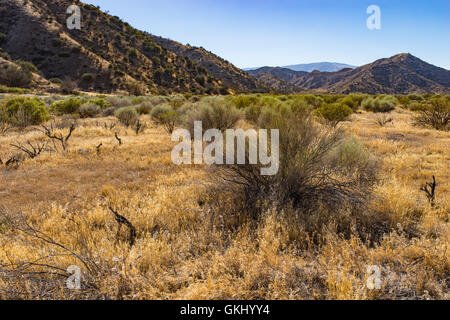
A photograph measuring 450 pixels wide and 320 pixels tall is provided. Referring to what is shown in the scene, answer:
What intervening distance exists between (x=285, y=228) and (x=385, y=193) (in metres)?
2.16

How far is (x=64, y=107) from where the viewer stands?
16.8 m

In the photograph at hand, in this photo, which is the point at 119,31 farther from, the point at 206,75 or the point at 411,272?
the point at 411,272

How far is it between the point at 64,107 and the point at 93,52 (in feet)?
108

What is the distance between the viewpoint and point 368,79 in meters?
87.5

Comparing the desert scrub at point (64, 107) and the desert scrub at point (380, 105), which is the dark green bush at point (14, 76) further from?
the desert scrub at point (380, 105)

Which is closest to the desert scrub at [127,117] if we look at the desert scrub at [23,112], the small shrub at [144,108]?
the desert scrub at [23,112]

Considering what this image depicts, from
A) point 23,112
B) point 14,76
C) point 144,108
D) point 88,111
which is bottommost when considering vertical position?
point 23,112

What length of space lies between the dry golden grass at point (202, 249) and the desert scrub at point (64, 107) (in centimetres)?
1336

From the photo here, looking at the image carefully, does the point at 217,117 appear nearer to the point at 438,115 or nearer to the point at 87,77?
the point at 438,115

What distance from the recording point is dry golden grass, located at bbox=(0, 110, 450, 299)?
224cm

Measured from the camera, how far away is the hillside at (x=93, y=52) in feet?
128

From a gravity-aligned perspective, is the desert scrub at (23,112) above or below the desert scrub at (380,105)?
below

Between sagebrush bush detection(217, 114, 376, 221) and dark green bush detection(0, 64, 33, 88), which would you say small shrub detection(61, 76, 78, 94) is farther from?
sagebrush bush detection(217, 114, 376, 221)

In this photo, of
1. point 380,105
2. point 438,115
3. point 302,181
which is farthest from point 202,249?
point 380,105
